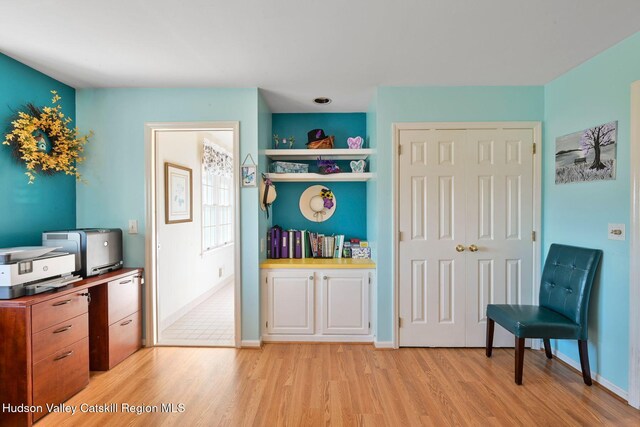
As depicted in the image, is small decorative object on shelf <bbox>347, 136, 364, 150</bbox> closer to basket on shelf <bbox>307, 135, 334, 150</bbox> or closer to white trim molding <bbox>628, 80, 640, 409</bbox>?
basket on shelf <bbox>307, 135, 334, 150</bbox>

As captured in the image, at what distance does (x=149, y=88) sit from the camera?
3.08m

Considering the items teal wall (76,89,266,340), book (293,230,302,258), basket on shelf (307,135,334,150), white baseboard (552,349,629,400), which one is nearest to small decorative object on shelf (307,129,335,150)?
basket on shelf (307,135,334,150)

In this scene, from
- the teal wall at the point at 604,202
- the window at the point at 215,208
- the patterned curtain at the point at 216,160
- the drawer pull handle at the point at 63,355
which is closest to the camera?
the drawer pull handle at the point at 63,355

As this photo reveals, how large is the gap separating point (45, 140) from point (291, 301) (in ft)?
8.31

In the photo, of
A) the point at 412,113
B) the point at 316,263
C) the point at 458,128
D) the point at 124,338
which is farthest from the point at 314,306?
the point at 458,128

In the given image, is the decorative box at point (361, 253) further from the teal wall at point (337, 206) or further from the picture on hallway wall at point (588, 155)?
the picture on hallway wall at point (588, 155)

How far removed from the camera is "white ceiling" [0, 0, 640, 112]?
1.87m

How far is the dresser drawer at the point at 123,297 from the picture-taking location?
267cm

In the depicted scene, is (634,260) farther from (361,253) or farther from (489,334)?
(361,253)

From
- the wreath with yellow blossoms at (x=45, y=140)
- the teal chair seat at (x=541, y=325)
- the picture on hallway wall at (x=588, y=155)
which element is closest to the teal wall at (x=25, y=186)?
the wreath with yellow blossoms at (x=45, y=140)

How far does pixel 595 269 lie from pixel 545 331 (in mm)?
600

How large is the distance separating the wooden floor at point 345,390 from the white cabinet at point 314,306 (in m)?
0.17

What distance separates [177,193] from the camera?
152 inches

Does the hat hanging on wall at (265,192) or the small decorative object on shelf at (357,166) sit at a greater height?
the small decorative object on shelf at (357,166)
